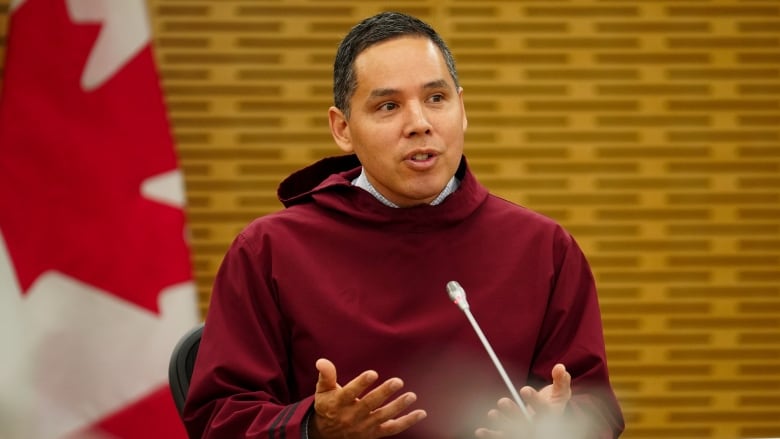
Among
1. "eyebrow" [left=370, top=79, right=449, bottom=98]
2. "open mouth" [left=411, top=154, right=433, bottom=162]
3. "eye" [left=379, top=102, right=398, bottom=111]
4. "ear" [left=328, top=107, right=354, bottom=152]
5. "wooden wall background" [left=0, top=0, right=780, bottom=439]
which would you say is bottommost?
"wooden wall background" [left=0, top=0, right=780, bottom=439]

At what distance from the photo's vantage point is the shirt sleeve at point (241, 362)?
2031 millimetres

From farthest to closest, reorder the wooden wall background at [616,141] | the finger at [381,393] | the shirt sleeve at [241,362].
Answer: the wooden wall background at [616,141] → the shirt sleeve at [241,362] → the finger at [381,393]

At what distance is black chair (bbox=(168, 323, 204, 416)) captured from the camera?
2.34 metres

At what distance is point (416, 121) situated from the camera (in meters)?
2.17

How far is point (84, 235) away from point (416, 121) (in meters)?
1.89

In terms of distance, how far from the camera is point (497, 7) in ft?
15.6

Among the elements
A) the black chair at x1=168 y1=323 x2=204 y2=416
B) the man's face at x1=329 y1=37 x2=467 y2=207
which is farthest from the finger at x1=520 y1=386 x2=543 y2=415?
the black chair at x1=168 y1=323 x2=204 y2=416

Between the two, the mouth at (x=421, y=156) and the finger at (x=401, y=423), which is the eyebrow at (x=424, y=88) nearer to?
the mouth at (x=421, y=156)

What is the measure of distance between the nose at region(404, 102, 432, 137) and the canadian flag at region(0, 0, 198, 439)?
1.76m

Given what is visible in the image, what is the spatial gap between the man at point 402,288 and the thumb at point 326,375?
0.68 feet

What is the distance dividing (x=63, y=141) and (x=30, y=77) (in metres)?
0.25

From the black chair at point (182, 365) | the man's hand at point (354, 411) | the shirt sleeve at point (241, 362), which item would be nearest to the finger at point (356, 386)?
the man's hand at point (354, 411)

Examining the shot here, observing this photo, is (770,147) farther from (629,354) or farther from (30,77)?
(30,77)

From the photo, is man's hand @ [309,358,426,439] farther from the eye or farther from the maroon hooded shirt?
the eye
